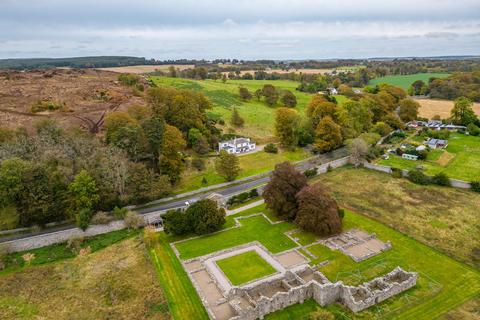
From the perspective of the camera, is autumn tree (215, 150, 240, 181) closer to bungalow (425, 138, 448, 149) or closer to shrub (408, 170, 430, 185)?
shrub (408, 170, 430, 185)

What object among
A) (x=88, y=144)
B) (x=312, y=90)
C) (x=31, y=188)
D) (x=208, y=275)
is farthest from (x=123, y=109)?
(x=312, y=90)

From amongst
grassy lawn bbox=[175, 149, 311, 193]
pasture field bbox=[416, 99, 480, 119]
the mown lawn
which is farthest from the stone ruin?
pasture field bbox=[416, 99, 480, 119]

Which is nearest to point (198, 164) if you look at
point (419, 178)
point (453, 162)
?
point (419, 178)

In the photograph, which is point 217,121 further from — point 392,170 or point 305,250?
point 305,250

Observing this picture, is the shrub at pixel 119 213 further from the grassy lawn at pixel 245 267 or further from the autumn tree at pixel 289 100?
the autumn tree at pixel 289 100

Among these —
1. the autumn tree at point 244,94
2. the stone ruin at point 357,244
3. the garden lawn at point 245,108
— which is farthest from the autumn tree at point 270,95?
the stone ruin at point 357,244
